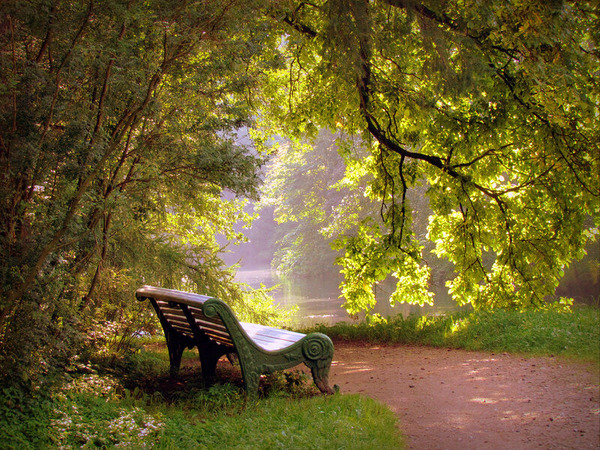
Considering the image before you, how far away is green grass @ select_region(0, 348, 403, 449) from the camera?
2.92 meters

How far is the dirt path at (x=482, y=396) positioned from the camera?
131 inches

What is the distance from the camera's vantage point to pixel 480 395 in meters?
4.27

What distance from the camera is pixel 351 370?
5699mm

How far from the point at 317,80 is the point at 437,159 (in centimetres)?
222

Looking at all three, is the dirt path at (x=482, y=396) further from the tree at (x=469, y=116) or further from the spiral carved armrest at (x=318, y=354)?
the tree at (x=469, y=116)

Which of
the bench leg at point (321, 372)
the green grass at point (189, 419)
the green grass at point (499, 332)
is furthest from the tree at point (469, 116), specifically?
the green grass at point (189, 419)

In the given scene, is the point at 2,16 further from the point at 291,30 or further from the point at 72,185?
the point at 291,30

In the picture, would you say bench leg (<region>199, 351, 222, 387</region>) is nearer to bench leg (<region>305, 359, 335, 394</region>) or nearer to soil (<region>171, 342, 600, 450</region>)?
soil (<region>171, 342, 600, 450</region>)

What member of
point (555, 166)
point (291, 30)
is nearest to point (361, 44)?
point (291, 30)

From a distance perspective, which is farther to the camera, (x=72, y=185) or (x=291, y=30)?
(x=291, y=30)

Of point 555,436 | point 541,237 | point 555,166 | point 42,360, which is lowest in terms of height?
point 555,436

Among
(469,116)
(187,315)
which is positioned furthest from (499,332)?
(187,315)

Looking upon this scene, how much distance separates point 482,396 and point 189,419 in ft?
7.67

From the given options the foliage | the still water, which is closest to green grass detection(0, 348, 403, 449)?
the still water
